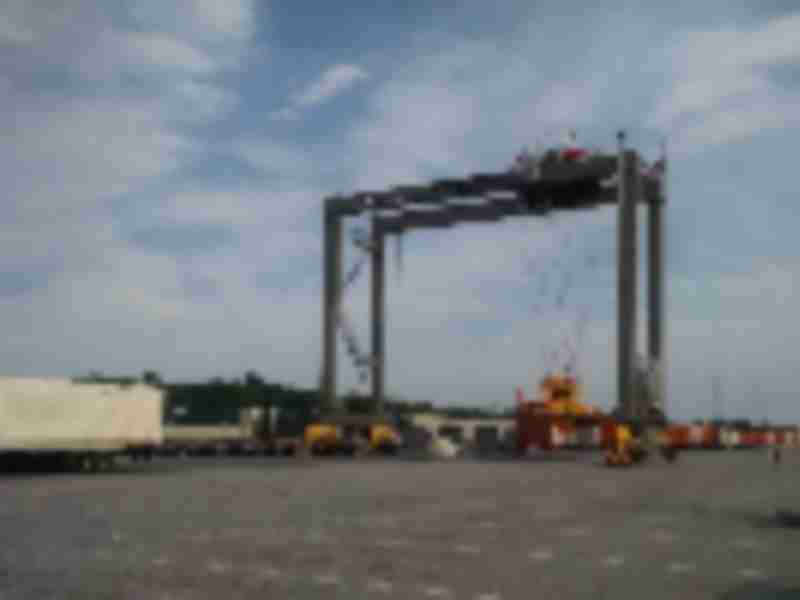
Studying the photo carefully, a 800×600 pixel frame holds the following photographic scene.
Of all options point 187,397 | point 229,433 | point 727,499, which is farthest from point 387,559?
point 187,397

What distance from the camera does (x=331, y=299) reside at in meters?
66.4

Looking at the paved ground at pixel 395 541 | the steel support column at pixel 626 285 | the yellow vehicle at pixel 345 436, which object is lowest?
the yellow vehicle at pixel 345 436

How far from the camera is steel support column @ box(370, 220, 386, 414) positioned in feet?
221

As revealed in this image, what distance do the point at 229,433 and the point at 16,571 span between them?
91638mm

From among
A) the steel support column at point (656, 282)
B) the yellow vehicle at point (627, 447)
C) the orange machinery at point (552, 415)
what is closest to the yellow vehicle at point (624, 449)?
the yellow vehicle at point (627, 447)

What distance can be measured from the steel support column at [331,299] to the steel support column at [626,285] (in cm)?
1959

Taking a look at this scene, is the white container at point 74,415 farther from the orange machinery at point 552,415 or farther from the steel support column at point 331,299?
the orange machinery at point 552,415

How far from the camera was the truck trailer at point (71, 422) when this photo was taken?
4184cm

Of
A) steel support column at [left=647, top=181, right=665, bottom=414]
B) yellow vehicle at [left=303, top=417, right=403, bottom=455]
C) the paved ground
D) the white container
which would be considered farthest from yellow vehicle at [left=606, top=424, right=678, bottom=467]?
the white container

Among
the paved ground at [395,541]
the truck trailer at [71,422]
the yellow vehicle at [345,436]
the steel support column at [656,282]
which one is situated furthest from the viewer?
the yellow vehicle at [345,436]

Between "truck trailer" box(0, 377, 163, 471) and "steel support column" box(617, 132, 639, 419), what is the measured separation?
23.5 metres

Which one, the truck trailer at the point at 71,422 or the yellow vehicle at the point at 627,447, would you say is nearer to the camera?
the truck trailer at the point at 71,422

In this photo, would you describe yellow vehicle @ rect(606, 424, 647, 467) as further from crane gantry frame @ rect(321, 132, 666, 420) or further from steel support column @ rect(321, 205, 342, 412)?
steel support column @ rect(321, 205, 342, 412)

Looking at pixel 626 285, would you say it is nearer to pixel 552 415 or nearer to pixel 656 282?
pixel 656 282
